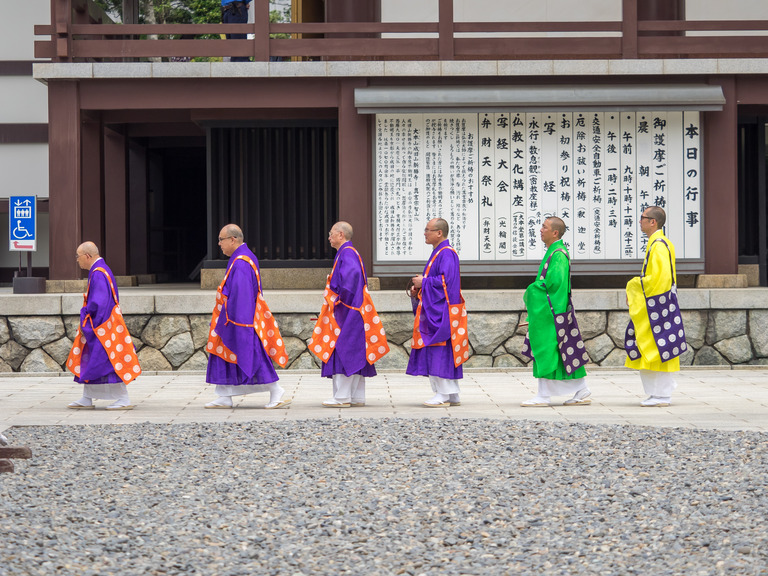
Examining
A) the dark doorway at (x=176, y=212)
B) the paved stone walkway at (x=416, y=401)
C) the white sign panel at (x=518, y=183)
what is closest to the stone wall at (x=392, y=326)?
the paved stone walkway at (x=416, y=401)

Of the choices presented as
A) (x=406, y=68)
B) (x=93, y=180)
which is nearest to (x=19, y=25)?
(x=93, y=180)

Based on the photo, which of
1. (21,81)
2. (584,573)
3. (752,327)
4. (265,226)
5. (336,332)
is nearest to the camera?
(584,573)

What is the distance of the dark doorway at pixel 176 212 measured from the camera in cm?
1694

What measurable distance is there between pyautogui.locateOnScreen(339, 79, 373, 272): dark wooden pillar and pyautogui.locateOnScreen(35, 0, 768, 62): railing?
0.62 metres

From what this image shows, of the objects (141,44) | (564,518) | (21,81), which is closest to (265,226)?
(141,44)

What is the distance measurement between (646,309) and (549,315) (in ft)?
2.62

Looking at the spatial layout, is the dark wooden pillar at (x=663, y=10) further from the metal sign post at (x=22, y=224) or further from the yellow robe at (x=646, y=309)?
the metal sign post at (x=22, y=224)

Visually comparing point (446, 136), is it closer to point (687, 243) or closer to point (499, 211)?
point (499, 211)

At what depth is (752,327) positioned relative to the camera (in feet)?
36.1

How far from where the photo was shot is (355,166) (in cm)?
1159

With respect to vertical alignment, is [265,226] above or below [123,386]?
above

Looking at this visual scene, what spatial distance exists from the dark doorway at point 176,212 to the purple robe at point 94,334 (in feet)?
27.4

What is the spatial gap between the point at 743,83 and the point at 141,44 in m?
7.18

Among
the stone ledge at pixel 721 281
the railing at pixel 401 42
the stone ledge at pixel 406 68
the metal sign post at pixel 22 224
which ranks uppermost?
the railing at pixel 401 42
